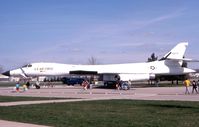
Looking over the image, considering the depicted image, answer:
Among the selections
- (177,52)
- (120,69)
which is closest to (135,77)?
(120,69)

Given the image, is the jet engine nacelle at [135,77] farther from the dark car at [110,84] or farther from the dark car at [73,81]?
the dark car at [73,81]

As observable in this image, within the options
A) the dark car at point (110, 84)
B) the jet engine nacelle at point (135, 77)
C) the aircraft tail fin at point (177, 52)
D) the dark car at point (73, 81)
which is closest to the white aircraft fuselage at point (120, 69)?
the jet engine nacelle at point (135, 77)

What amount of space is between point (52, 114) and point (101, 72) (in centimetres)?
4204

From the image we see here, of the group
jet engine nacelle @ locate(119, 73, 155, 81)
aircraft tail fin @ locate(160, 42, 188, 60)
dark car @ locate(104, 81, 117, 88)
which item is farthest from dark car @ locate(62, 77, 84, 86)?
jet engine nacelle @ locate(119, 73, 155, 81)

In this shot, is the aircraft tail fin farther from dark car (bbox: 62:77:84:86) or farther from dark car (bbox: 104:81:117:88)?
dark car (bbox: 62:77:84:86)

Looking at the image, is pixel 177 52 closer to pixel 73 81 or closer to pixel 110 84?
pixel 110 84

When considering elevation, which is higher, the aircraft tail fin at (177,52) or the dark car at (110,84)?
the aircraft tail fin at (177,52)

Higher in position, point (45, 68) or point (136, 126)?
point (45, 68)

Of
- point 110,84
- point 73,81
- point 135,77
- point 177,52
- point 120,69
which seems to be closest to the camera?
point 110,84

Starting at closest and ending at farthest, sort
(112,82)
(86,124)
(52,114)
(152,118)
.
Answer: (86,124) < (152,118) < (52,114) < (112,82)

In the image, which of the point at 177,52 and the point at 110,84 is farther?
the point at 177,52

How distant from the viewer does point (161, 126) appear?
14.1m

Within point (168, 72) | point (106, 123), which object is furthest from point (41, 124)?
point (168, 72)

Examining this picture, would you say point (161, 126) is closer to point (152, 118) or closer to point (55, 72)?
point (152, 118)
